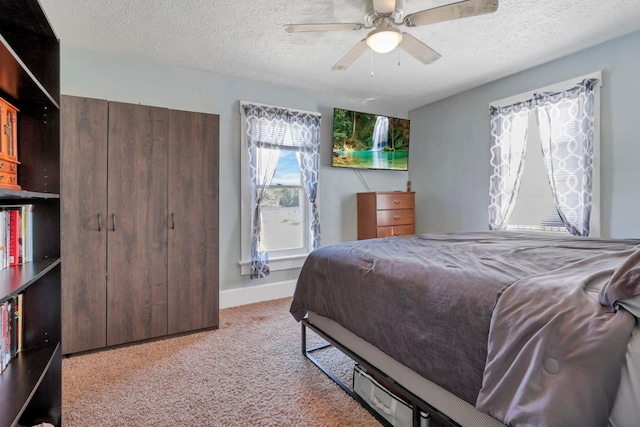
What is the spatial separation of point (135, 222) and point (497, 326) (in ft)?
8.42

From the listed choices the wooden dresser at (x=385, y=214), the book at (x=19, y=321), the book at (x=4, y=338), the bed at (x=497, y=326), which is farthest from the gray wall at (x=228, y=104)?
the book at (x=4, y=338)

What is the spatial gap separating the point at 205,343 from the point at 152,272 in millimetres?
721

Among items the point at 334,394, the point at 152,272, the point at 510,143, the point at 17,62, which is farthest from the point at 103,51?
the point at 510,143

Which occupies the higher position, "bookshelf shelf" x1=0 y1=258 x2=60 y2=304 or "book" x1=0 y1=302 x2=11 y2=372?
"bookshelf shelf" x1=0 y1=258 x2=60 y2=304

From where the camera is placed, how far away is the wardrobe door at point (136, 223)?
2459mm

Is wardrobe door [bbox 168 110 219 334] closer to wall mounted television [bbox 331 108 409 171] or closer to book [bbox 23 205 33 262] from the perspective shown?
book [bbox 23 205 33 262]

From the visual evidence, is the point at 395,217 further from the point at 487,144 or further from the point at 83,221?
the point at 83,221

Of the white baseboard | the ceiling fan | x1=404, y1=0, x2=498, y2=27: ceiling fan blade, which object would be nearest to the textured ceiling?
the ceiling fan

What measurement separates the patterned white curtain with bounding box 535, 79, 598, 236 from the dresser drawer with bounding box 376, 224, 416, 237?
164 cm

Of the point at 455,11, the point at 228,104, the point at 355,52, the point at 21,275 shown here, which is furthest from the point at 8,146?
the point at 228,104

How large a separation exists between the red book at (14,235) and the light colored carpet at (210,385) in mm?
938

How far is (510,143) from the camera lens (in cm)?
348

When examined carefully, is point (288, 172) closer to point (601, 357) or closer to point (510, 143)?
point (510, 143)

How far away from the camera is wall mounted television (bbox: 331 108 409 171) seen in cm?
409
